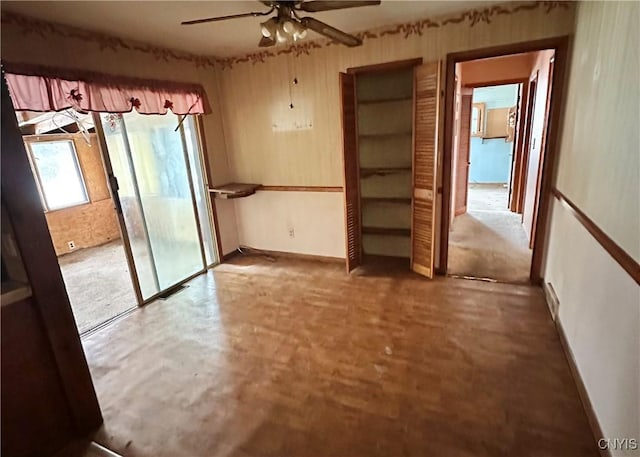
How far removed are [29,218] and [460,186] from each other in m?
5.46

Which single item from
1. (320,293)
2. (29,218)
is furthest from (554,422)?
(29,218)

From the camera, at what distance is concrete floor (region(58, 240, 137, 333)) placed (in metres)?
3.14

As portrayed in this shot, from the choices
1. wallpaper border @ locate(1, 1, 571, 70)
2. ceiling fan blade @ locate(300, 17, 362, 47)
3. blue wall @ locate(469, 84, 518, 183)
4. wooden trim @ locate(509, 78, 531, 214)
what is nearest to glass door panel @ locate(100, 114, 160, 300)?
wallpaper border @ locate(1, 1, 571, 70)

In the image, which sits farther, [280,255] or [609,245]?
[280,255]

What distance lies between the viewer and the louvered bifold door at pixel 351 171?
3182mm

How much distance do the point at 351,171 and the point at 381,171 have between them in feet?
1.30

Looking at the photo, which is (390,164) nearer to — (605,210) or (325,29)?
(325,29)

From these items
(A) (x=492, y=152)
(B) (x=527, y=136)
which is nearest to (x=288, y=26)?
(B) (x=527, y=136)

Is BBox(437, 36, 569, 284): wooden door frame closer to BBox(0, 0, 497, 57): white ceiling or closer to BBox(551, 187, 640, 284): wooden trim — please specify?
BBox(0, 0, 497, 57): white ceiling

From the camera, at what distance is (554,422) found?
1.69 meters

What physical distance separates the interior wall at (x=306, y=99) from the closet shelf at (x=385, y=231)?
0.32 meters

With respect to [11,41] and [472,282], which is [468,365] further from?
[11,41]

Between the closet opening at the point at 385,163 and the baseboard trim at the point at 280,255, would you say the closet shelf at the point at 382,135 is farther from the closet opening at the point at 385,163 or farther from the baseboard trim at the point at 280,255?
the baseboard trim at the point at 280,255

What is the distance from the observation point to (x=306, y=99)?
3.53 m
